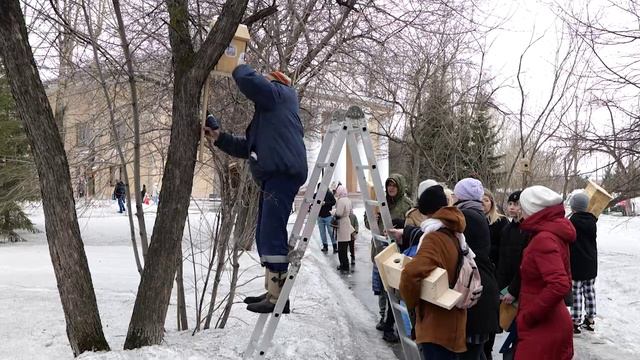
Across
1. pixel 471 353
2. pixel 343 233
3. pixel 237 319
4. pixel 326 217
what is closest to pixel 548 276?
pixel 471 353

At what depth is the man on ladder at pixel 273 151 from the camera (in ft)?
11.9

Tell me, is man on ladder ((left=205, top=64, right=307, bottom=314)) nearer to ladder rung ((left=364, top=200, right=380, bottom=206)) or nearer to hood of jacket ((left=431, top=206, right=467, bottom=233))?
ladder rung ((left=364, top=200, right=380, bottom=206))

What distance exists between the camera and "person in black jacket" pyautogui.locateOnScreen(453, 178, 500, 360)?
3.98m

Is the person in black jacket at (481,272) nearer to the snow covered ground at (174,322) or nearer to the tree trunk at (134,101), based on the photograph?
the snow covered ground at (174,322)

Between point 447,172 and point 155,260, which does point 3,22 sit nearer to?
point 155,260

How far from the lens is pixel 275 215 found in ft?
12.1

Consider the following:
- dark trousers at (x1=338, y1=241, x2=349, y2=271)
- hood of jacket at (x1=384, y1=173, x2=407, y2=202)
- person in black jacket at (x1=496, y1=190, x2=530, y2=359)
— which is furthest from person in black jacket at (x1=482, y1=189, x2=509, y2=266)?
dark trousers at (x1=338, y1=241, x2=349, y2=271)

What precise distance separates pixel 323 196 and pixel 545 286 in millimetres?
1603

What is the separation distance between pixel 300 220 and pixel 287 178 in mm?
567

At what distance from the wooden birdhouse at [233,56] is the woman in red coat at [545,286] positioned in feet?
7.76

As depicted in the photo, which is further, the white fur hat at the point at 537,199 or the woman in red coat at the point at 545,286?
the white fur hat at the point at 537,199

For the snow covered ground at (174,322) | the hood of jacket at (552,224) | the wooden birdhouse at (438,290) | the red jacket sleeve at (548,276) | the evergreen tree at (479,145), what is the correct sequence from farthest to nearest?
the evergreen tree at (479,145) < the snow covered ground at (174,322) < the hood of jacket at (552,224) < the red jacket sleeve at (548,276) < the wooden birdhouse at (438,290)

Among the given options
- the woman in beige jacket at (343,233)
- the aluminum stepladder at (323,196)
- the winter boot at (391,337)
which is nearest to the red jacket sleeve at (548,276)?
the aluminum stepladder at (323,196)

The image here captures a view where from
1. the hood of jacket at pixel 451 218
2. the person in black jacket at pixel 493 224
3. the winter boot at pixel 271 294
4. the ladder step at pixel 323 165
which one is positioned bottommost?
the winter boot at pixel 271 294
